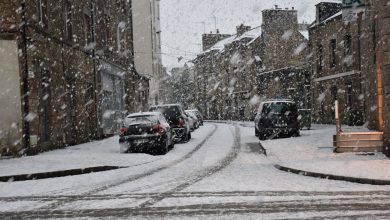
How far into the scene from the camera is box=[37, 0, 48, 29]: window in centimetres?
1855

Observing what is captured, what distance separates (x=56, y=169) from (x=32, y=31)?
21.8 ft

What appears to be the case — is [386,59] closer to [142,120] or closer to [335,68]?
[142,120]

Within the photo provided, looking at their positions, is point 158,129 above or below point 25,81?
below

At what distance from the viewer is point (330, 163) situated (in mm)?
12312

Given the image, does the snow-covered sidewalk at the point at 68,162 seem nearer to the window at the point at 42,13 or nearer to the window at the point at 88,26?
the window at the point at 42,13

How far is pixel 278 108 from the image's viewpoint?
22.5m

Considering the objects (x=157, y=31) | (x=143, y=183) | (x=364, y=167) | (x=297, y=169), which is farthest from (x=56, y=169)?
(x=157, y=31)

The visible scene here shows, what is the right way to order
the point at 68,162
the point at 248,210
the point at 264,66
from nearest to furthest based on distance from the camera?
the point at 248,210 → the point at 68,162 → the point at 264,66

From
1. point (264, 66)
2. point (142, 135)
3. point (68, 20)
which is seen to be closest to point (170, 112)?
point (142, 135)

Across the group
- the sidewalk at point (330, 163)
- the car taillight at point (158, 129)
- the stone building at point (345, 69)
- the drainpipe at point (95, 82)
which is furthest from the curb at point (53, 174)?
the stone building at point (345, 69)

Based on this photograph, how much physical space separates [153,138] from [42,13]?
22.3 ft

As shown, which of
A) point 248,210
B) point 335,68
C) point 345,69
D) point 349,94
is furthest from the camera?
point 335,68

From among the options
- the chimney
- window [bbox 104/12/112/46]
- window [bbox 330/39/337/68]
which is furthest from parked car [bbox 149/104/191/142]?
the chimney

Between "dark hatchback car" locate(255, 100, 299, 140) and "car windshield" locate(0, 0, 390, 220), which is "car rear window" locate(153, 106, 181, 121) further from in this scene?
"dark hatchback car" locate(255, 100, 299, 140)
